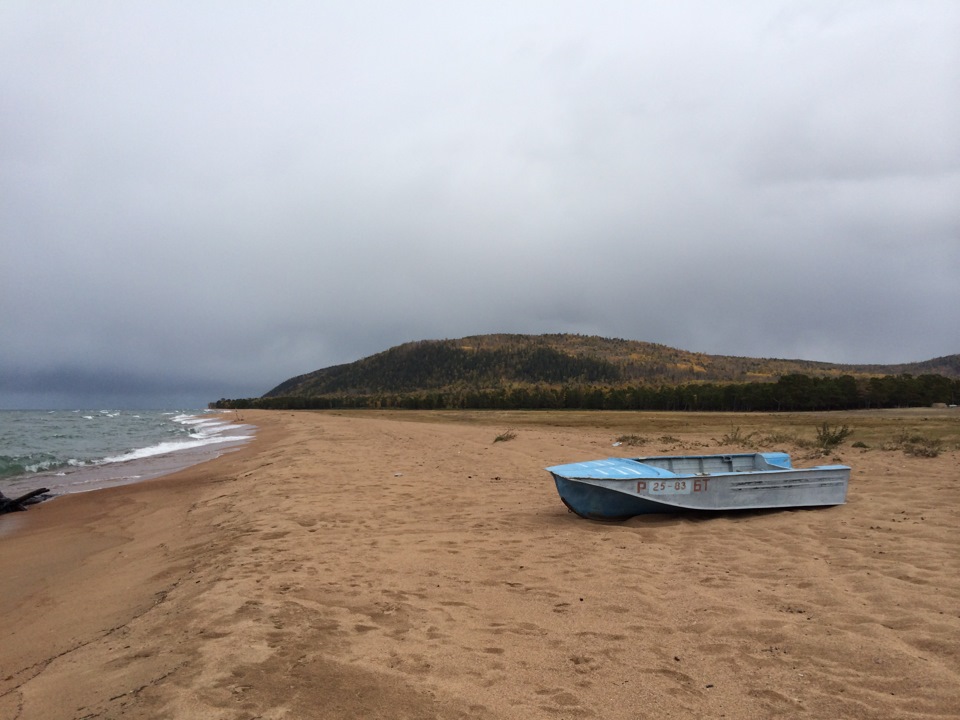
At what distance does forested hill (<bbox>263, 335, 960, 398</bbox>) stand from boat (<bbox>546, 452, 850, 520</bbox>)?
2707 inches

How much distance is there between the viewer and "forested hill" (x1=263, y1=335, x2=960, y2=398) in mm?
90625

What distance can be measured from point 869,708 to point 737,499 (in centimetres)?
599

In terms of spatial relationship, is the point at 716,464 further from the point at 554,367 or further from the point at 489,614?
the point at 554,367

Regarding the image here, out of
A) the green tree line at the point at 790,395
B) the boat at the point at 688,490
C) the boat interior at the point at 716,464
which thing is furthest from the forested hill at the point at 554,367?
the boat at the point at 688,490

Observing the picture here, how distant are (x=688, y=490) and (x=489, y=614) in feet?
16.4

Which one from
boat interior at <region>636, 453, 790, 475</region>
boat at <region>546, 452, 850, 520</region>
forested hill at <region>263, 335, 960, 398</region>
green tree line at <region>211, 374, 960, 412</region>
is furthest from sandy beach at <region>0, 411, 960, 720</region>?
forested hill at <region>263, 335, 960, 398</region>

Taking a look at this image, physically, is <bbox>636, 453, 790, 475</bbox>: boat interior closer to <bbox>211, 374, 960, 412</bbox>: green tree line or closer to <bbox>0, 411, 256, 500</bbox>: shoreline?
<bbox>0, 411, 256, 500</bbox>: shoreline

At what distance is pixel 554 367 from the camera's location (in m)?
106

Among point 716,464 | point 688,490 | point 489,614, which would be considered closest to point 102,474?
point 489,614

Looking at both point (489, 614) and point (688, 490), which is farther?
point (688, 490)

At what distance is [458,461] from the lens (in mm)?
16875

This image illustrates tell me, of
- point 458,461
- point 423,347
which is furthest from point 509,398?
point 423,347

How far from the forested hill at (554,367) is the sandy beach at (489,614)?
233ft

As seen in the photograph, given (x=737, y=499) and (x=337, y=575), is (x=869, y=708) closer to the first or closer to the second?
(x=337, y=575)
